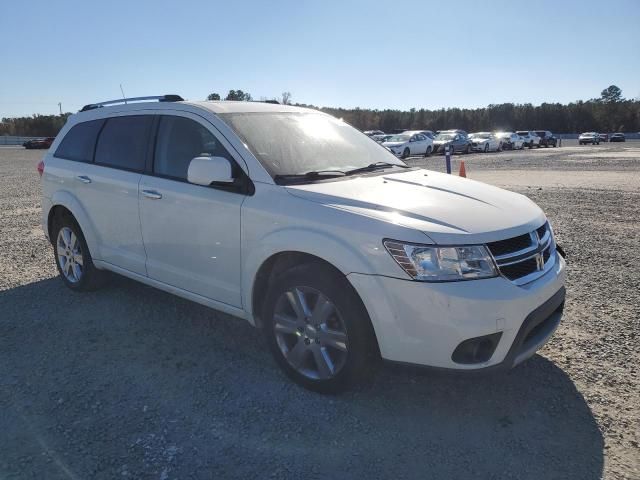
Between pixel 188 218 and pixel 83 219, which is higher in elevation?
pixel 188 218

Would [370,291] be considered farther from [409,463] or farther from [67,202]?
[67,202]

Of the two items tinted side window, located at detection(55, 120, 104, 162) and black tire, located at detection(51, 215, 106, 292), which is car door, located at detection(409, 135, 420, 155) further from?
black tire, located at detection(51, 215, 106, 292)

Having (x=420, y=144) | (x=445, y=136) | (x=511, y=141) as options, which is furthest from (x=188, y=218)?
(x=511, y=141)

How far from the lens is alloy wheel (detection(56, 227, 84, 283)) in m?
5.01

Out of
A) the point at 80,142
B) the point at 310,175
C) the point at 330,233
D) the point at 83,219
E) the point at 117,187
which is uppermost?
the point at 80,142

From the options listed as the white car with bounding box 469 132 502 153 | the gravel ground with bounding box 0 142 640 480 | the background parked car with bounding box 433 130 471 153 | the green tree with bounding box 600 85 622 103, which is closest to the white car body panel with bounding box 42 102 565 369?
the gravel ground with bounding box 0 142 640 480

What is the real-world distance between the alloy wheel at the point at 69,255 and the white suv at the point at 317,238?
318mm

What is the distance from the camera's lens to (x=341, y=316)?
2.93 meters

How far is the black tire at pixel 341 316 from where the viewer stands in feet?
9.46

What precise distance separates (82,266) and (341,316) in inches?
126

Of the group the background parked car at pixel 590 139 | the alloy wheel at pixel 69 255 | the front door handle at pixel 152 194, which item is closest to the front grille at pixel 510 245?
the front door handle at pixel 152 194

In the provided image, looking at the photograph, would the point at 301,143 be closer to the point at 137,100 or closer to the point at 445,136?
the point at 137,100

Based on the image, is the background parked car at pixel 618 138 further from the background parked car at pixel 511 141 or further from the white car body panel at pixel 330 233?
the white car body panel at pixel 330 233

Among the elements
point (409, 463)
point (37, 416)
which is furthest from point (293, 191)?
point (37, 416)
